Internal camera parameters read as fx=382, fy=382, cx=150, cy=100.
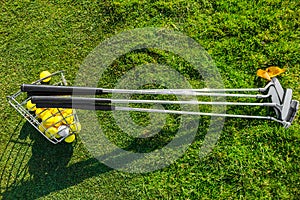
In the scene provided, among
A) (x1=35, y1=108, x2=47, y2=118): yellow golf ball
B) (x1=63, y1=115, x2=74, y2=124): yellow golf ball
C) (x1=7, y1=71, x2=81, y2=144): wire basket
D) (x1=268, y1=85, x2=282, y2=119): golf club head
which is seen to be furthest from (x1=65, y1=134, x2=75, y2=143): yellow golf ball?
(x1=268, y1=85, x2=282, y2=119): golf club head

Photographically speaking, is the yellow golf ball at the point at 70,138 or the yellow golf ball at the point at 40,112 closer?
the yellow golf ball at the point at 40,112

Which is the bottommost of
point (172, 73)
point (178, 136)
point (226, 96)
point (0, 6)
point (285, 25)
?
point (178, 136)

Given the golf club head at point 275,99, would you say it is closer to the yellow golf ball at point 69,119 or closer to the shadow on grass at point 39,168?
the shadow on grass at point 39,168

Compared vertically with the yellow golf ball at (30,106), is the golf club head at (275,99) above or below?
below

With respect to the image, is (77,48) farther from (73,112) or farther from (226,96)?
A: (226,96)

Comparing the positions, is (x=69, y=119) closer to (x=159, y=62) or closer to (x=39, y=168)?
(x=39, y=168)

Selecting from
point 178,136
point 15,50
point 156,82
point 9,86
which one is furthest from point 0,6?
point 178,136

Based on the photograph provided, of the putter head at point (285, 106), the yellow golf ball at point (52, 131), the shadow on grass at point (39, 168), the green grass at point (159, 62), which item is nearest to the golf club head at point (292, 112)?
the putter head at point (285, 106)

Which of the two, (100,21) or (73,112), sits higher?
(100,21)
